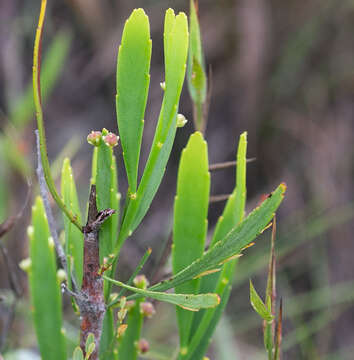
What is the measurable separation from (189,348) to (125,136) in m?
0.23

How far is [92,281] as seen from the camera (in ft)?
1.37

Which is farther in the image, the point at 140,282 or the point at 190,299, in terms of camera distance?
the point at 140,282

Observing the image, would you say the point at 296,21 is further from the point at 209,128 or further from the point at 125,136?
the point at 125,136

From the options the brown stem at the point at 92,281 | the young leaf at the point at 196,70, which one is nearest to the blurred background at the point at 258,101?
the young leaf at the point at 196,70

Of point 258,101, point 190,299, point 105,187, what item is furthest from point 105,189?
point 258,101

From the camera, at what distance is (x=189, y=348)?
50 centimetres

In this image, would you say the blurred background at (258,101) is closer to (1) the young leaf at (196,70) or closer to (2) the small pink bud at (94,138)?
(1) the young leaf at (196,70)

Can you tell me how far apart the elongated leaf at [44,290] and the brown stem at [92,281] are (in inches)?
2.0

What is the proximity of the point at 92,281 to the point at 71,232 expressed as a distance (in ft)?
0.24

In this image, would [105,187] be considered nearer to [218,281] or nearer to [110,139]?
[110,139]

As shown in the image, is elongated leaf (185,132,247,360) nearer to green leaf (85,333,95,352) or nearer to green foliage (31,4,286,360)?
green foliage (31,4,286,360)

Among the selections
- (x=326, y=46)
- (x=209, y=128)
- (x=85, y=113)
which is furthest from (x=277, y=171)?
(x=85, y=113)

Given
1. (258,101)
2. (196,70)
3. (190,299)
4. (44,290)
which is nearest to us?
(190,299)

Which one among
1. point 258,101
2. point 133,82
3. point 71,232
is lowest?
point 71,232
